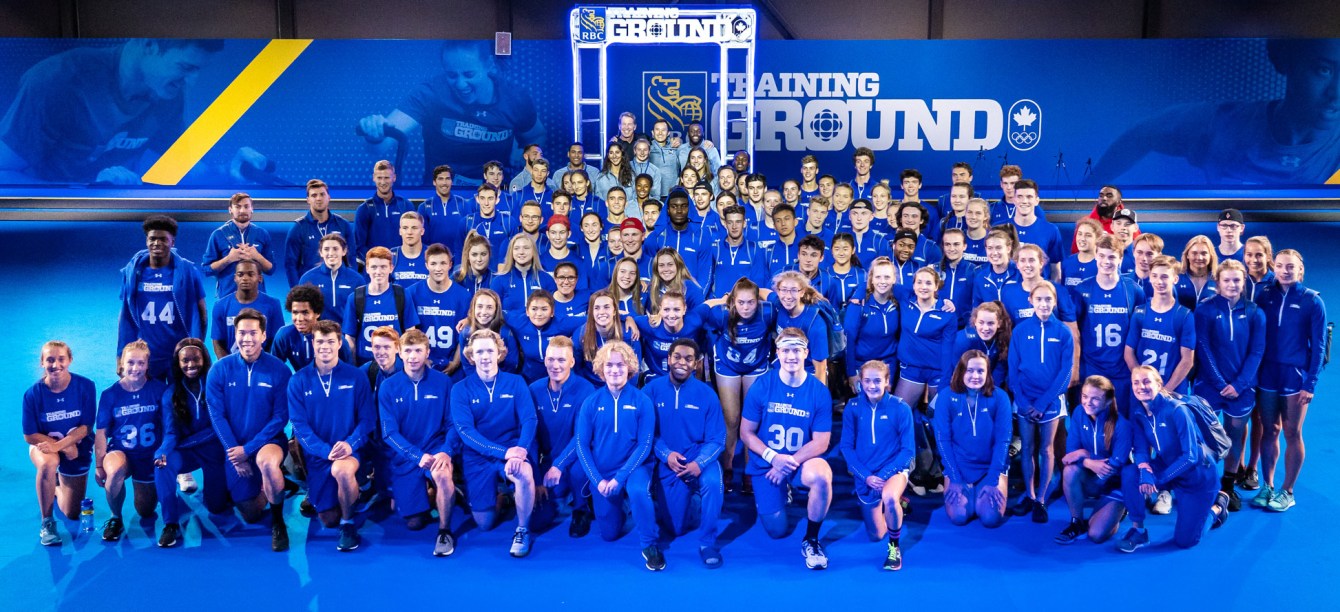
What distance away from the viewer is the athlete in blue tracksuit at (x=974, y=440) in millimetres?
6355

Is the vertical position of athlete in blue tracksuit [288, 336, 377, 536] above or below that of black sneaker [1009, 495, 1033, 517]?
above

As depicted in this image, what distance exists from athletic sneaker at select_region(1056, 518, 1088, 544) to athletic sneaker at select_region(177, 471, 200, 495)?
5789 mm

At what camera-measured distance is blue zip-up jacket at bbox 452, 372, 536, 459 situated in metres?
6.43

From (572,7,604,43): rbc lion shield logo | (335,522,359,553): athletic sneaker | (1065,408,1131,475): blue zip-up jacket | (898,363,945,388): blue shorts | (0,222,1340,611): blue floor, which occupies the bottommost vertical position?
(0,222,1340,611): blue floor

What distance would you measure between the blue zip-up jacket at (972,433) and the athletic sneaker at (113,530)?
5.13 meters

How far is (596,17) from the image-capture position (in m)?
14.5

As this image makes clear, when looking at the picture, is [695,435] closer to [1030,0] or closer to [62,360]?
[62,360]

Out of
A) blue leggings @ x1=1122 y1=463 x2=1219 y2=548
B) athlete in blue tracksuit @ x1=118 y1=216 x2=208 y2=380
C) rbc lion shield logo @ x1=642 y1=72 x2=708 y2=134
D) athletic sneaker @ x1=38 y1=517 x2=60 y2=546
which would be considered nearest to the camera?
blue leggings @ x1=1122 y1=463 x2=1219 y2=548

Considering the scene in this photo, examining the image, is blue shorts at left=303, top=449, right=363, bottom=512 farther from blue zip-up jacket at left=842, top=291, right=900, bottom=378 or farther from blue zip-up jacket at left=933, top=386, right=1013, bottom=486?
blue zip-up jacket at left=933, top=386, right=1013, bottom=486

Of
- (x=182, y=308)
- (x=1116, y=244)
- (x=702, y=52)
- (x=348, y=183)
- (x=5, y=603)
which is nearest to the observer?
(x=5, y=603)

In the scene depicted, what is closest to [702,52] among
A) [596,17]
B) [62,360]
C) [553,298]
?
[596,17]

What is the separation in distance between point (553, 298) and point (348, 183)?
1421cm

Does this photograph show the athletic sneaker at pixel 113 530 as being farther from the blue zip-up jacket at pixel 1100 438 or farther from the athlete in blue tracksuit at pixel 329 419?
the blue zip-up jacket at pixel 1100 438

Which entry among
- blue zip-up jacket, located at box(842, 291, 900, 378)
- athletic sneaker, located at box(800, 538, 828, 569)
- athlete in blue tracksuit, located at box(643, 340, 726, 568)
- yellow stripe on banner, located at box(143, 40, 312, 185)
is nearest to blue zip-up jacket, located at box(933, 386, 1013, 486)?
blue zip-up jacket, located at box(842, 291, 900, 378)
